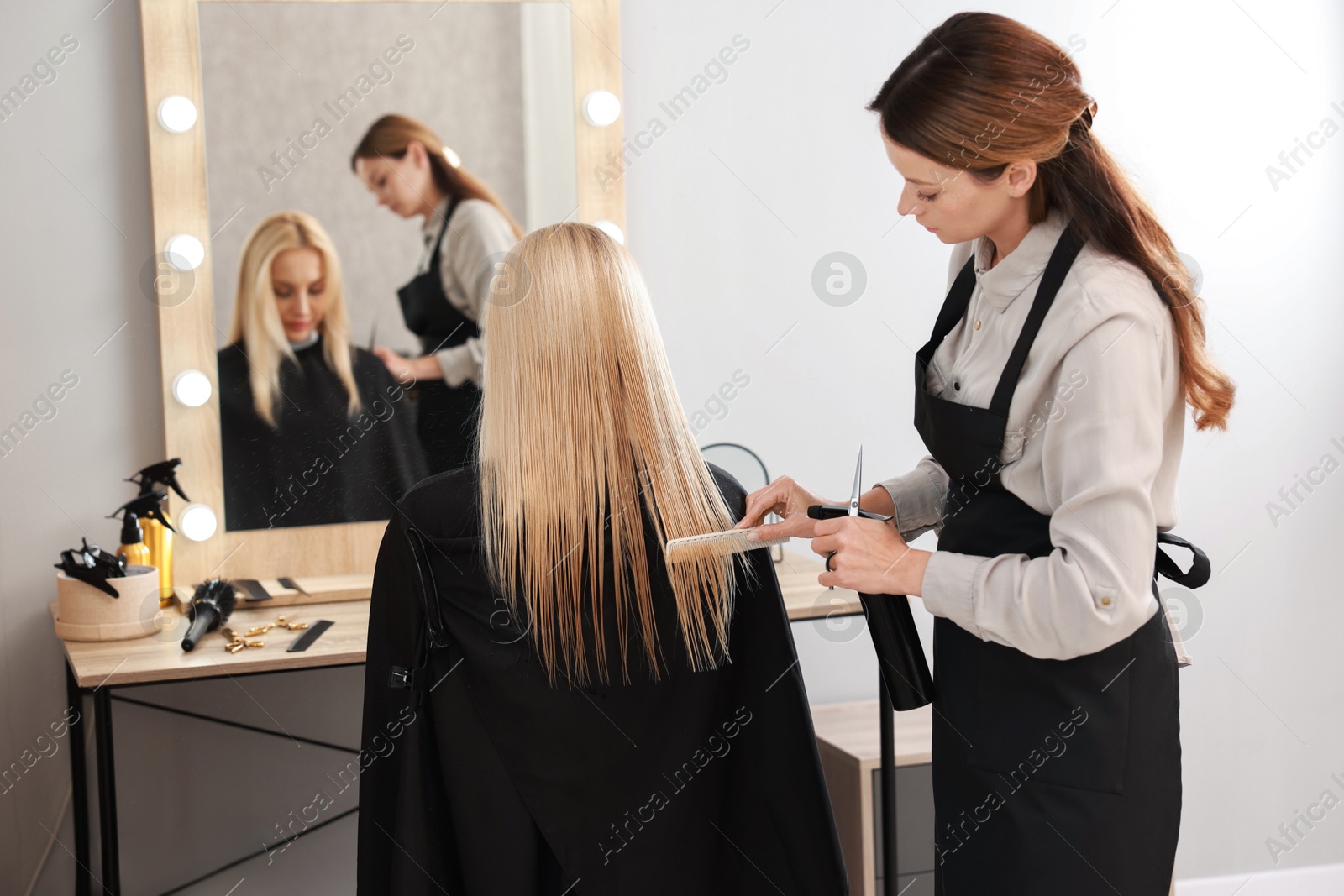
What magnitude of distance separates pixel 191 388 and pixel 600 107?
88 cm

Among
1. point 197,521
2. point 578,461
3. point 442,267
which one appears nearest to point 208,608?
point 197,521

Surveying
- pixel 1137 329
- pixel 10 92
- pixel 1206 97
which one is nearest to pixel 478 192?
pixel 10 92

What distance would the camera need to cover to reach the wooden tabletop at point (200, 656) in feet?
4.71

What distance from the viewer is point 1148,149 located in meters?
2.21

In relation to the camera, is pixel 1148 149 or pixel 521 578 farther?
pixel 1148 149

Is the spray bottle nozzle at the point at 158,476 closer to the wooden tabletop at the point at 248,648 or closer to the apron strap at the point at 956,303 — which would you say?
the wooden tabletop at the point at 248,648

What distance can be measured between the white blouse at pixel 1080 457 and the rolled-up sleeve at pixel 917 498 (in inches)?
9.9

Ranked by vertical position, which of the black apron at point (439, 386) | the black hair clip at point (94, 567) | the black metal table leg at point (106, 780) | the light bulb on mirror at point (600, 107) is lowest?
the black metal table leg at point (106, 780)

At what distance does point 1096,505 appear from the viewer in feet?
2.95

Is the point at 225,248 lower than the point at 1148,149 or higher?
lower

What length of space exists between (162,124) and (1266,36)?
217cm

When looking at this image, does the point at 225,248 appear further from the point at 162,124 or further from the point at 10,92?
the point at 10,92

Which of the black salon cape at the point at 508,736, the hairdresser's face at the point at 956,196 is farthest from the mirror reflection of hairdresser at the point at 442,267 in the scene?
the hairdresser's face at the point at 956,196

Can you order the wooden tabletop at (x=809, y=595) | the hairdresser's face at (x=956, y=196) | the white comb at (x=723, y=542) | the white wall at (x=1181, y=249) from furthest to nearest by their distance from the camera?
1. the white wall at (x=1181, y=249)
2. the wooden tabletop at (x=809, y=595)
3. the white comb at (x=723, y=542)
4. the hairdresser's face at (x=956, y=196)
